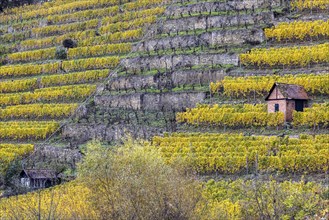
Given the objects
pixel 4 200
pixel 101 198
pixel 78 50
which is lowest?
pixel 4 200

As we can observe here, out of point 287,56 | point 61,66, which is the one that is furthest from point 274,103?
point 61,66

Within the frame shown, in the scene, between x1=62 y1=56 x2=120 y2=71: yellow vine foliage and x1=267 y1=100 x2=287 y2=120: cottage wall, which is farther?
x1=62 y1=56 x2=120 y2=71: yellow vine foliage

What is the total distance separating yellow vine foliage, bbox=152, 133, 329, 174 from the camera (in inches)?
1373

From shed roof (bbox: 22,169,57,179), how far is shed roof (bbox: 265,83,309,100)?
1324 centimetres

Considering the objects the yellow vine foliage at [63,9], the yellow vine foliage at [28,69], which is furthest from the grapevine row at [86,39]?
the yellow vine foliage at [63,9]

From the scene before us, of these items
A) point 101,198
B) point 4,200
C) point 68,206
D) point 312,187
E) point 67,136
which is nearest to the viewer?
point 101,198

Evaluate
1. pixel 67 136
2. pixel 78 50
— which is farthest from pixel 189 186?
pixel 78 50

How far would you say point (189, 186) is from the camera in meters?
27.7

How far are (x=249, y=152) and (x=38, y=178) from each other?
13923 mm

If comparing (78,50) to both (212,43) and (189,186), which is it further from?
(189,186)

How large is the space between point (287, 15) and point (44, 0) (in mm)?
35718

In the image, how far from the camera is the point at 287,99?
39781 mm

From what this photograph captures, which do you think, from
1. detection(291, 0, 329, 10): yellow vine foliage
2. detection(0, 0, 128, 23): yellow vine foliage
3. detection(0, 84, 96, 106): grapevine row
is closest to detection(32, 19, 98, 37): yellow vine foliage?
detection(0, 0, 128, 23): yellow vine foliage

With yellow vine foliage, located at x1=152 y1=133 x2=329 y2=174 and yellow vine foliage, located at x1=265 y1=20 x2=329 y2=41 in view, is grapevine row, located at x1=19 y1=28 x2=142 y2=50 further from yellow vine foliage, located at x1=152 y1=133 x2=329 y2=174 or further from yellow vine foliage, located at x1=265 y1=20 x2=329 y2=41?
yellow vine foliage, located at x1=152 y1=133 x2=329 y2=174
